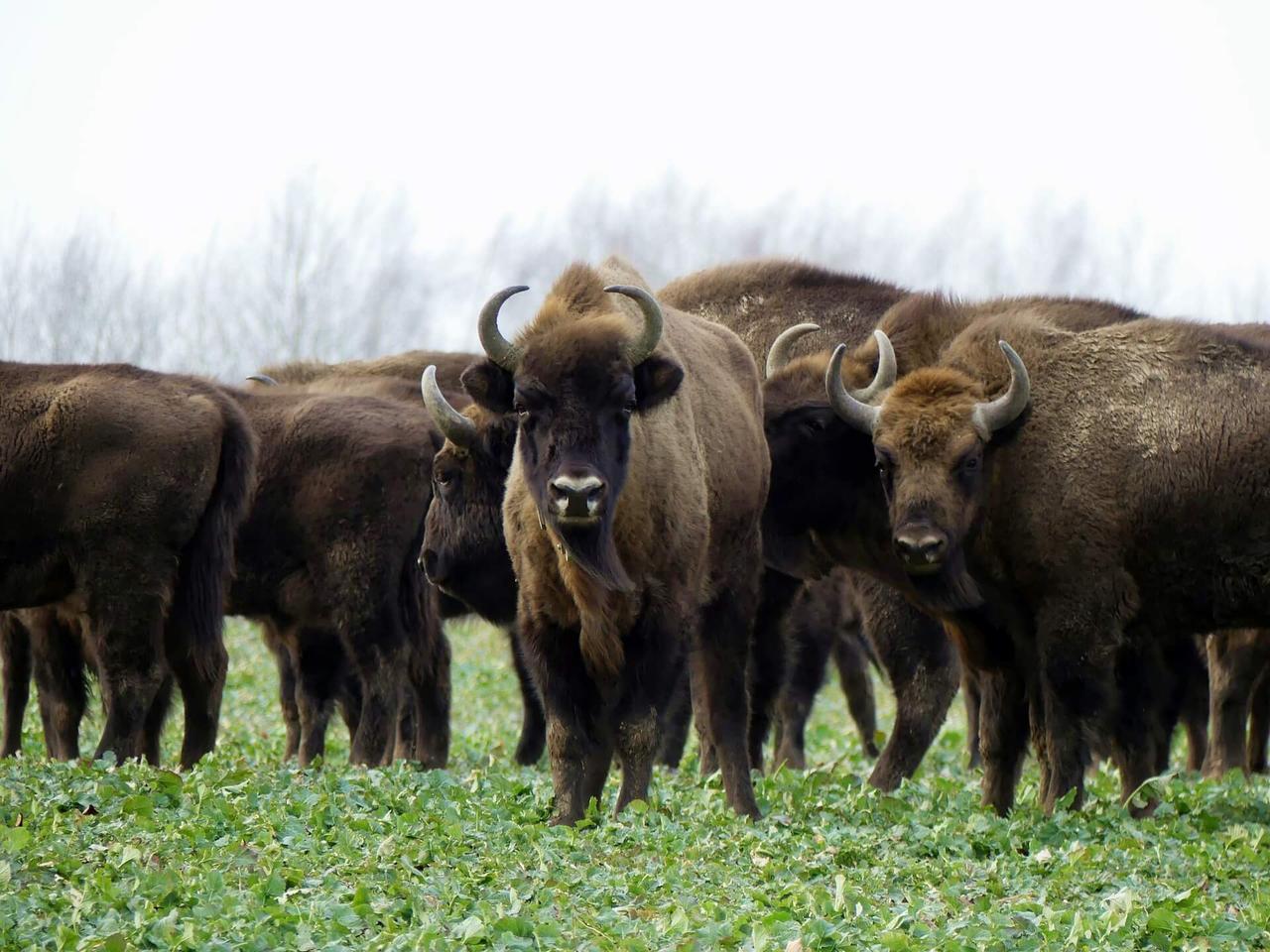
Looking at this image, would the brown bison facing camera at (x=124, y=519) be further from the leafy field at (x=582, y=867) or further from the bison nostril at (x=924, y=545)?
the bison nostril at (x=924, y=545)

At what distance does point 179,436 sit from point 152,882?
458cm

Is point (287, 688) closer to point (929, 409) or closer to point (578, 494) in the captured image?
point (929, 409)

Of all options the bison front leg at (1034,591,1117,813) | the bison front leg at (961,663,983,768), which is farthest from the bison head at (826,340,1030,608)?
the bison front leg at (961,663,983,768)

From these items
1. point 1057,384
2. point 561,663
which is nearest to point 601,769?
point 561,663

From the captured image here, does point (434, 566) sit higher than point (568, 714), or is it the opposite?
point (434, 566)

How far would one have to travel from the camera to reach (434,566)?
1059cm

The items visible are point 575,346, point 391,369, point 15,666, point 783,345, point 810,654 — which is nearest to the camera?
point 575,346

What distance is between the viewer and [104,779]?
25.6ft

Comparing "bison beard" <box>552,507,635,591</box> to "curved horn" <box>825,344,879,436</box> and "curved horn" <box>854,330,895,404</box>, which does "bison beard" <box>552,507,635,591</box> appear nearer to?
"curved horn" <box>825,344,879,436</box>

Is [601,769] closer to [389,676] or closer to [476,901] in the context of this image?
[476,901]

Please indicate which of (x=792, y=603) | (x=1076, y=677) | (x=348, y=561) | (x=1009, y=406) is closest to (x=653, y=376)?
(x=1009, y=406)

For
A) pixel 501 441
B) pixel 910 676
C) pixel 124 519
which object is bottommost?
pixel 910 676

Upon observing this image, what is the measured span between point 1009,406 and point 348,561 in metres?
4.48

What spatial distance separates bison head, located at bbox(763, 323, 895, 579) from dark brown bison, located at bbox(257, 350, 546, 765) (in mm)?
1674
